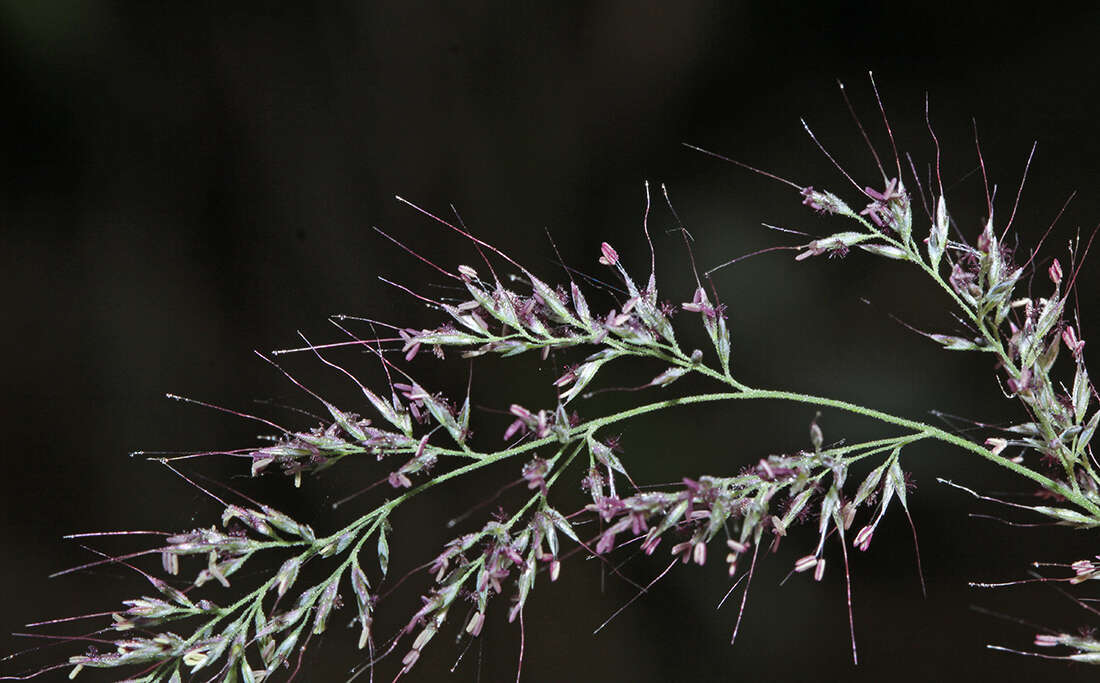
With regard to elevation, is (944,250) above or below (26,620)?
above

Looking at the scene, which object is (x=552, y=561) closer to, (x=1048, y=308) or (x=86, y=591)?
(x=1048, y=308)

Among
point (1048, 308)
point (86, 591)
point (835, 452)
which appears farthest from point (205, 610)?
point (86, 591)

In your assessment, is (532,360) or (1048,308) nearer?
(1048,308)

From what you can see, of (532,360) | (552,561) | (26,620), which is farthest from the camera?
(26,620)

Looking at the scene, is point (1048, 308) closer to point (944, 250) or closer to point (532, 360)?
point (944, 250)

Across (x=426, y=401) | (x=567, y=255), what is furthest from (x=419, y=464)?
(x=567, y=255)

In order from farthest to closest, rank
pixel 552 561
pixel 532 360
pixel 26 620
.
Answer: pixel 26 620 < pixel 532 360 < pixel 552 561

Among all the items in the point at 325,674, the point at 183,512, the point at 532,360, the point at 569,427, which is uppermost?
the point at 569,427

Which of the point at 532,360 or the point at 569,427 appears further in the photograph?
the point at 532,360

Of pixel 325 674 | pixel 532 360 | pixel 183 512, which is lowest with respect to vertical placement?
pixel 325 674
